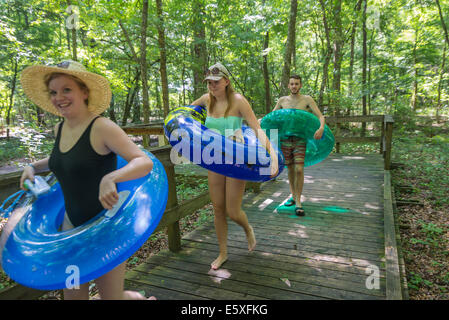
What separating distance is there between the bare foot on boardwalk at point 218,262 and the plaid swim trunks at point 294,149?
1620mm

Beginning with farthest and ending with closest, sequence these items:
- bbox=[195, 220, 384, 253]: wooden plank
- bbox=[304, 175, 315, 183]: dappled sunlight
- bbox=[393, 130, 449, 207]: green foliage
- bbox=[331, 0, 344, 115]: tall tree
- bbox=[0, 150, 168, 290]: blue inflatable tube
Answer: bbox=[331, 0, 344, 115]: tall tree < bbox=[393, 130, 449, 207]: green foliage < bbox=[304, 175, 315, 183]: dappled sunlight < bbox=[195, 220, 384, 253]: wooden plank < bbox=[0, 150, 168, 290]: blue inflatable tube

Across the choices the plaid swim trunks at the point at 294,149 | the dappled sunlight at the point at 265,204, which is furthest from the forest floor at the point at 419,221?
the plaid swim trunks at the point at 294,149

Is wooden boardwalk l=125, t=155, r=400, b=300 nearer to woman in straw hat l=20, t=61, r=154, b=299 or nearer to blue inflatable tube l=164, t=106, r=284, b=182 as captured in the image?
blue inflatable tube l=164, t=106, r=284, b=182

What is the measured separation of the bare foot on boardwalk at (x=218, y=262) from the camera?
2.36 m

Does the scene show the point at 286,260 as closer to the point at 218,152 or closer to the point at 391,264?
the point at 391,264

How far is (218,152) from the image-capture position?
1879 mm

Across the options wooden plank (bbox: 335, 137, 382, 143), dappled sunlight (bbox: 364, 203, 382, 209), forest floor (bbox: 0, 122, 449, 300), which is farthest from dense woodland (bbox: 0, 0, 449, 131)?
dappled sunlight (bbox: 364, 203, 382, 209)

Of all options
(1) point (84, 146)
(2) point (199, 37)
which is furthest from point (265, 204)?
(2) point (199, 37)

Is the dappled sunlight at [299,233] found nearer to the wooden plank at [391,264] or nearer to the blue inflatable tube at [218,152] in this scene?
the wooden plank at [391,264]

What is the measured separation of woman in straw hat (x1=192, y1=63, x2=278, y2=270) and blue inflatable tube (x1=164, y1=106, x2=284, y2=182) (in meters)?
0.12

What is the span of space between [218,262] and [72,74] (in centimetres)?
182

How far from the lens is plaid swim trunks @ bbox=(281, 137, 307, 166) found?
352 cm
